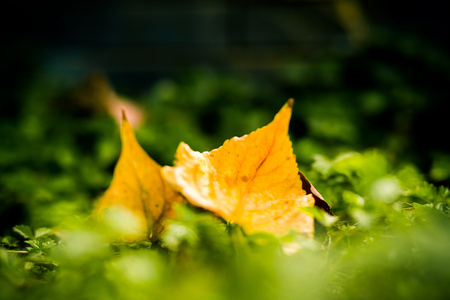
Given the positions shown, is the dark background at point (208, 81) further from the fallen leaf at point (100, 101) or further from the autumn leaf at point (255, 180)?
the autumn leaf at point (255, 180)

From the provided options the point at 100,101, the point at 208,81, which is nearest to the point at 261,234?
the point at 100,101

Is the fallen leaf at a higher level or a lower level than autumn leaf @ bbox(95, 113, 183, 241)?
lower

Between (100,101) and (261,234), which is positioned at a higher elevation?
(261,234)

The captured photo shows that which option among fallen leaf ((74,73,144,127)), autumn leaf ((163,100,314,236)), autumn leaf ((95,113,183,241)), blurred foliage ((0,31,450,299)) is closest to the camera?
blurred foliage ((0,31,450,299))

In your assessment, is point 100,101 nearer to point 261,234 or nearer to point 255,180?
point 255,180

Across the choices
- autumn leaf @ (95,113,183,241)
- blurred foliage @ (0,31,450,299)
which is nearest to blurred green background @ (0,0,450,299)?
blurred foliage @ (0,31,450,299)

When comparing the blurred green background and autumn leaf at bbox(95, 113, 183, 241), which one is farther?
autumn leaf at bbox(95, 113, 183, 241)

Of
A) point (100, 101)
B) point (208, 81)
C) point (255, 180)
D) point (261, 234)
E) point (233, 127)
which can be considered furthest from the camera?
point (208, 81)

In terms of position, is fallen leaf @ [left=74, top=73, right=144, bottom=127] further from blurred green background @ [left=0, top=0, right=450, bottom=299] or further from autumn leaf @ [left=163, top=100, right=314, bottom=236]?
autumn leaf @ [left=163, top=100, right=314, bottom=236]
